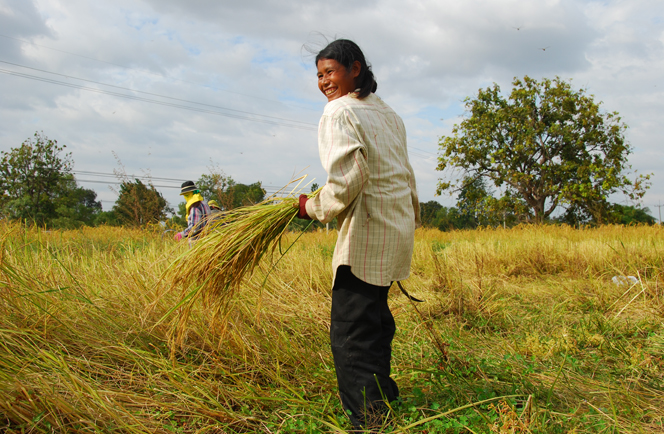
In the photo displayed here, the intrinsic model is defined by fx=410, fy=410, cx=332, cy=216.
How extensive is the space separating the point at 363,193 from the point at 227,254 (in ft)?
2.38

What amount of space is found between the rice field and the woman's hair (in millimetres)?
1134

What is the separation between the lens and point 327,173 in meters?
1.44

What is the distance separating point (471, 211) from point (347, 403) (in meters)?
22.2

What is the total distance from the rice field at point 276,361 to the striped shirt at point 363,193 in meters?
0.59

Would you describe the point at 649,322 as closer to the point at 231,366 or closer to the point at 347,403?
the point at 347,403

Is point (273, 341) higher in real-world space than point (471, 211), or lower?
lower

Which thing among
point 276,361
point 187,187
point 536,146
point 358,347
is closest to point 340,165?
point 358,347

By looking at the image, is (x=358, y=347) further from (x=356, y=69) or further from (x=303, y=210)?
(x=356, y=69)

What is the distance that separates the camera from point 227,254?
6.09 ft

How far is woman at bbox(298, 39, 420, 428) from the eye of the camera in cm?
146

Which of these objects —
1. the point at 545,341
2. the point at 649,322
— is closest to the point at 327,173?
the point at 545,341

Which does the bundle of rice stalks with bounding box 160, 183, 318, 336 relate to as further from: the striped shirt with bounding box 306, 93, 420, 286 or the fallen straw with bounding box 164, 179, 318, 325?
the striped shirt with bounding box 306, 93, 420, 286

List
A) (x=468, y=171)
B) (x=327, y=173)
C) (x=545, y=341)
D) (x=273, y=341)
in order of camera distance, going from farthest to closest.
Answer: (x=468, y=171), (x=545, y=341), (x=273, y=341), (x=327, y=173)

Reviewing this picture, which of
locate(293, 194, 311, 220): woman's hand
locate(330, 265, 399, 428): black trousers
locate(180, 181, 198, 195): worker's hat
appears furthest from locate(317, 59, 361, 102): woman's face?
locate(180, 181, 198, 195): worker's hat
